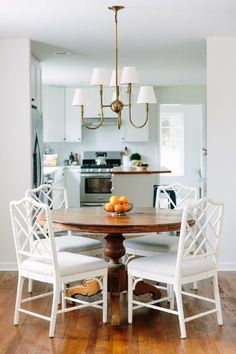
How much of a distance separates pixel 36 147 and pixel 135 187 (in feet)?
6.31

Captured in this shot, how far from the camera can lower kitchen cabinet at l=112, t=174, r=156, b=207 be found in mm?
Result: 7602

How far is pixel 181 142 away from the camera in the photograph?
1240 centimetres

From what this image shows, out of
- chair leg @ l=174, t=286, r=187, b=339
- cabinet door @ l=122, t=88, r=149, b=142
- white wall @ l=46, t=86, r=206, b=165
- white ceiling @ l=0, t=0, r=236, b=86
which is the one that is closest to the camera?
chair leg @ l=174, t=286, r=187, b=339

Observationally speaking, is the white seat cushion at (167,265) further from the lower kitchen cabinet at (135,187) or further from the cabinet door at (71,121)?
the cabinet door at (71,121)

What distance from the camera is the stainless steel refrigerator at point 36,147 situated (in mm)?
6004

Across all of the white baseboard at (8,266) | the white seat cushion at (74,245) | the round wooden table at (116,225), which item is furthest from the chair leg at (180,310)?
the white baseboard at (8,266)

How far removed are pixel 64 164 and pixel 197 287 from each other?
5620 mm

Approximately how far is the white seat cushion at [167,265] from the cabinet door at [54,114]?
5.99 meters

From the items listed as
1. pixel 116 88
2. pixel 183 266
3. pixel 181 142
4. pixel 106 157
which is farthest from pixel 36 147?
pixel 181 142

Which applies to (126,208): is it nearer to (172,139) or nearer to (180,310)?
(180,310)

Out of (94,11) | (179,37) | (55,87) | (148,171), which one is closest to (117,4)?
(94,11)

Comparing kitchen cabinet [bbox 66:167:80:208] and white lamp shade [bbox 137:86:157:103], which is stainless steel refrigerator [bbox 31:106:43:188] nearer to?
white lamp shade [bbox 137:86:157:103]

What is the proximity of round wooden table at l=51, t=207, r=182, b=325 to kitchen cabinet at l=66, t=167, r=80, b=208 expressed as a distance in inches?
196

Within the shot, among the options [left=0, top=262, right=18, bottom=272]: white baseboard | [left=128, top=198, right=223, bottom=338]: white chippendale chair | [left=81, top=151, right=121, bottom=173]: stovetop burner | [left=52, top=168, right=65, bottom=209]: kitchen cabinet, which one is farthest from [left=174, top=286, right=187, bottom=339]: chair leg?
[left=81, top=151, right=121, bottom=173]: stovetop burner
